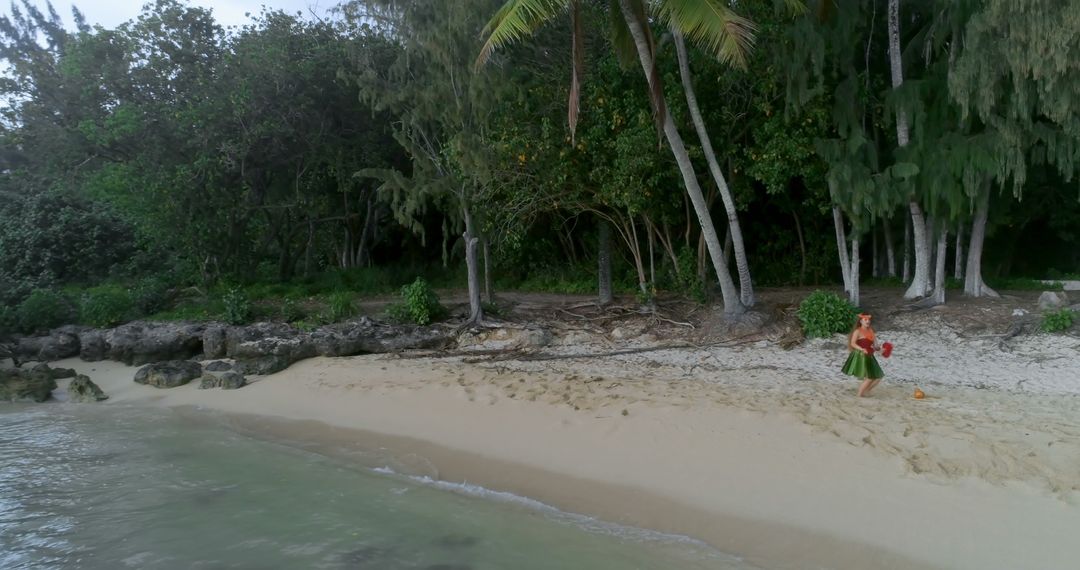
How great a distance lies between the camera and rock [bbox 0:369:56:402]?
12492 mm

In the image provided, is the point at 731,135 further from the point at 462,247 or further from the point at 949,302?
the point at 462,247

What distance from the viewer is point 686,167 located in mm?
11125

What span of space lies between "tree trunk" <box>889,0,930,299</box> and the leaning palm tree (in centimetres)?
327

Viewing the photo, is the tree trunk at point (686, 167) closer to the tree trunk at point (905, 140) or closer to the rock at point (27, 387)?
the tree trunk at point (905, 140)

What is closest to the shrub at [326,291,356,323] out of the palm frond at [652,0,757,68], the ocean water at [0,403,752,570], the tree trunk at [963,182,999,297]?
the ocean water at [0,403,752,570]

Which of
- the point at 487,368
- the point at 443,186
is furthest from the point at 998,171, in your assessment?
the point at 443,186

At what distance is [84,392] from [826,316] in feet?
44.0

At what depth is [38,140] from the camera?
18641 millimetres

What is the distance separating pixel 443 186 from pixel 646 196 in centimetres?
441

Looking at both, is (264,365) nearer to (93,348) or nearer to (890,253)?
(93,348)

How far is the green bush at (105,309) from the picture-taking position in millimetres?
16766

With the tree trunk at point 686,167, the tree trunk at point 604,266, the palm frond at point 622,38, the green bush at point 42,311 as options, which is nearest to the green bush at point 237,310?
the green bush at point 42,311

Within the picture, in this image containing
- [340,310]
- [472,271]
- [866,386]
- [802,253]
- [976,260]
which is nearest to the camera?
[866,386]

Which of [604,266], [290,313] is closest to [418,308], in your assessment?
[290,313]
